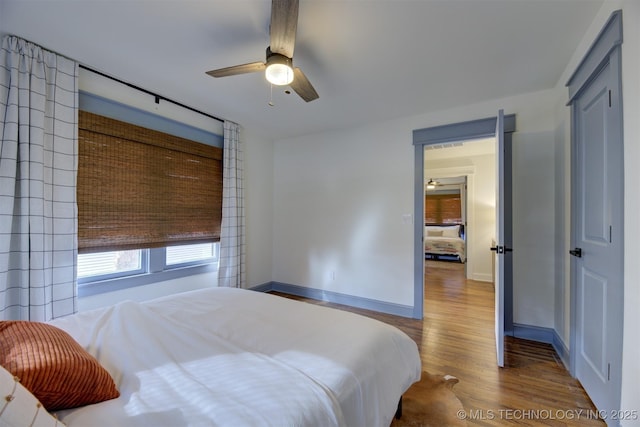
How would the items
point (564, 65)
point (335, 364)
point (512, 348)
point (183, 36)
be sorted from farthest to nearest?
point (512, 348) < point (564, 65) < point (183, 36) < point (335, 364)

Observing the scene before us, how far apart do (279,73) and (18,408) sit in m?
1.81

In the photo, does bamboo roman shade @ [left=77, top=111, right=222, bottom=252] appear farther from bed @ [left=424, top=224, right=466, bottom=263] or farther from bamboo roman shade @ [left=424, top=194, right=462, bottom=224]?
bamboo roman shade @ [left=424, top=194, right=462, bottom=224]

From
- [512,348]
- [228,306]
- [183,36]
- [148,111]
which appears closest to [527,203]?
[512,348]

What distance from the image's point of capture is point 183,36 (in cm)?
179

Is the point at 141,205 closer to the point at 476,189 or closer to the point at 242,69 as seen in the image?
the point at 242,69

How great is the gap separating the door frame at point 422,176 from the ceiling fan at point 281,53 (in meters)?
1.70

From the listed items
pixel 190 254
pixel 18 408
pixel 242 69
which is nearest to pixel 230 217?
pixel 190 254

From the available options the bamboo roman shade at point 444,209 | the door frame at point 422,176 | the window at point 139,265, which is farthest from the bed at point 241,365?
the bamboo roman shade at point 444,209

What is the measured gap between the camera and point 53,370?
2.51ft

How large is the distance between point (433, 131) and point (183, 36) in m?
2.62

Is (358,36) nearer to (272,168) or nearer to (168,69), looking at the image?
(168,69)

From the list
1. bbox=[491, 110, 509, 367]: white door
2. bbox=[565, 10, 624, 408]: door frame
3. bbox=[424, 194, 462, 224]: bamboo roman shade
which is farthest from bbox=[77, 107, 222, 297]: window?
bbox=[424, 194, 462, 224]: bamboo roman shade

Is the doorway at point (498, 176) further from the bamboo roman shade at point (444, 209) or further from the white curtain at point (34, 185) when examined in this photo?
the bamboo roman shade at point (444, 209)

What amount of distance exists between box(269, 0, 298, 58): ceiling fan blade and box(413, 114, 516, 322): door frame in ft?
6.73
